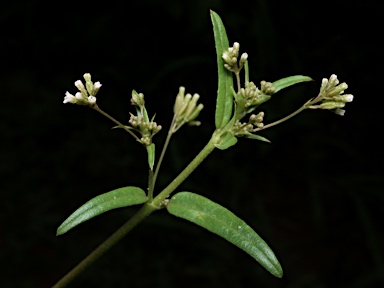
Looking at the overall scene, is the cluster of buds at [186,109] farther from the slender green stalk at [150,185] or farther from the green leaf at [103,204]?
the green leaf at [103,204]

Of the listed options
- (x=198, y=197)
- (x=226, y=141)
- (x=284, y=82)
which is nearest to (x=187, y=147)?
(x=284, y=82)

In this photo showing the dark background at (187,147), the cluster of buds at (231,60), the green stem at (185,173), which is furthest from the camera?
the dark background at (187,147)

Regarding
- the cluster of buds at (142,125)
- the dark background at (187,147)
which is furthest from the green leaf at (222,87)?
the dark background at (187,147)

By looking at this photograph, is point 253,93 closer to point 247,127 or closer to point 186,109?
point 247,127

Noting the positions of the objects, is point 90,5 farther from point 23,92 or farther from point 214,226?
point 214,226

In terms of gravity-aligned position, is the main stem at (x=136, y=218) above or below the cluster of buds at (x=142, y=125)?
below

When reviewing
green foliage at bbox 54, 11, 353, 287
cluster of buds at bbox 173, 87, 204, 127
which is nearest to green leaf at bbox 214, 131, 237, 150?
green foliage at bbox 54, 11, 353, 287
